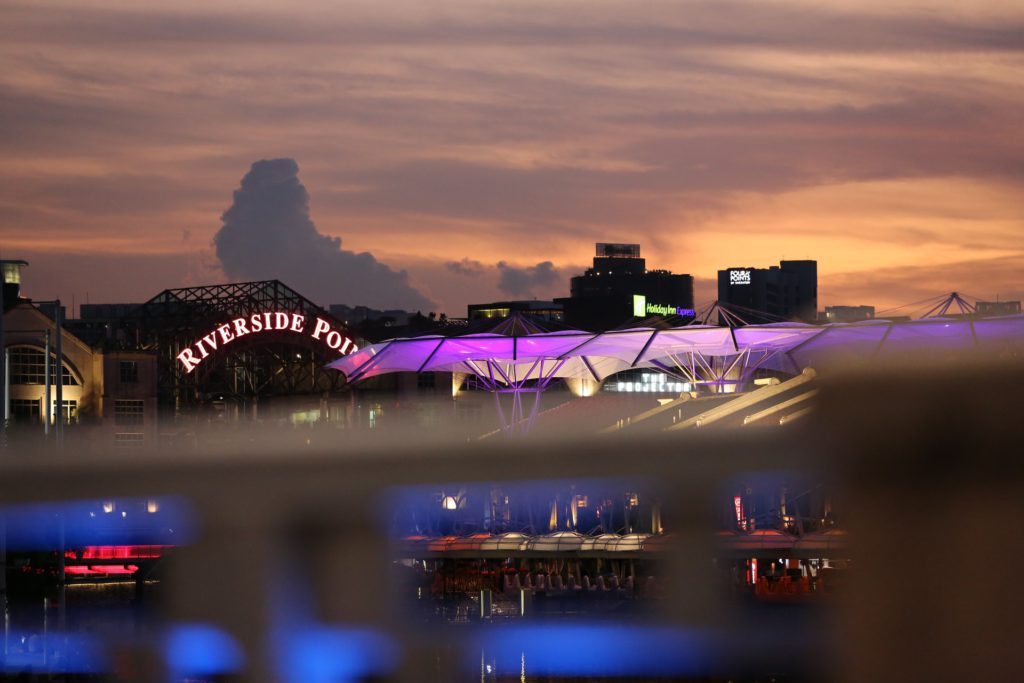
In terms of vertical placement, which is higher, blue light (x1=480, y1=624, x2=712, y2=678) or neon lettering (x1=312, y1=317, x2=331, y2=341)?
neon lettering (x1=312, y1=317, x2=331, y2=341)

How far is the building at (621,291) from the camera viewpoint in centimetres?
12912

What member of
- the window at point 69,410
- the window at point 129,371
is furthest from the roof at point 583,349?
the window at point 69,410

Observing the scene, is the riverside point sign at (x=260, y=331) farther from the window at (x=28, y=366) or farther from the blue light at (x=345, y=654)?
the blue light at (x=345, y=654)

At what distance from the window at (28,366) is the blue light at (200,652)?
61.1m

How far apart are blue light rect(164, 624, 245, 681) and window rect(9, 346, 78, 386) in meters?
61.1

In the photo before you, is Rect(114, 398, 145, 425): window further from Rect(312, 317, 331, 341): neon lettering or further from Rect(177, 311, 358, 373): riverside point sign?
Rect(312, 317, 331, 341): neon lettering

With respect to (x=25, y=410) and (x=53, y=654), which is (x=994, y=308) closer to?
(x=25, y=410)

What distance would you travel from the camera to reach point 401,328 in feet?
325

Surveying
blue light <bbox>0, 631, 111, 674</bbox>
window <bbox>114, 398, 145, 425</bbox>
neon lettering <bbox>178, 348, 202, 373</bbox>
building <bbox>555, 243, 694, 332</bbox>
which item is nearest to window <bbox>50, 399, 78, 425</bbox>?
window <bbox>114, 398, 145, 425</bbox>

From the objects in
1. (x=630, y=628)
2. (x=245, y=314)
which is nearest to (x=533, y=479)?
(x=630, y=628)

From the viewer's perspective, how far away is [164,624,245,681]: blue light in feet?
6.33

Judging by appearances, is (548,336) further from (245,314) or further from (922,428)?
(922,428)

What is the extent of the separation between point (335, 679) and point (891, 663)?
2.42ft

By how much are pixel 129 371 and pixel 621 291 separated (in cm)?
12122
